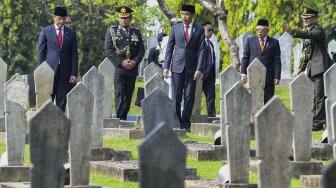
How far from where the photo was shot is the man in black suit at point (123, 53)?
2355cm

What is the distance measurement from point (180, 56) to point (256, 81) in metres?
1.23

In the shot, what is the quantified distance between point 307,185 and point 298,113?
78.2 inches

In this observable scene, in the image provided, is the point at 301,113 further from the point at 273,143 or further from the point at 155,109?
the point at 273,143

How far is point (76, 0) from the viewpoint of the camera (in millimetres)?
44875

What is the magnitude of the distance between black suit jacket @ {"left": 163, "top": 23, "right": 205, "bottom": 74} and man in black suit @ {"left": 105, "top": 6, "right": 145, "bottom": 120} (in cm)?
123

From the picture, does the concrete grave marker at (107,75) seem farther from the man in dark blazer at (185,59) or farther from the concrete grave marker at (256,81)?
the concrete grave marker at (256,81)

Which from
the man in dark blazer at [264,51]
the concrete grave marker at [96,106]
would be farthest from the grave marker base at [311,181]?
the man in dark blazer at [264,51]

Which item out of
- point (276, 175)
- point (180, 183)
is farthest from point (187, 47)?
point (180, 183)

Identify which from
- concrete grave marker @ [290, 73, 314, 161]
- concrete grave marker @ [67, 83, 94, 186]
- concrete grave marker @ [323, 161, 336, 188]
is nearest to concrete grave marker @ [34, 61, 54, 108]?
concrete grave marker @ [290, 73, 314, 161]

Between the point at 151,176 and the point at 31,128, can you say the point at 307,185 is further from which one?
the point at 151,176

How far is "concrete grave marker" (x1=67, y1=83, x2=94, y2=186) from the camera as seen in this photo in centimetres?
1379

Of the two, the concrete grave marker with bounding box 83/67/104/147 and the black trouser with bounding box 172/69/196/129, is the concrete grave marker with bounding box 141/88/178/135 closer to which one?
the concrete grave marker with bounding box 83/67/104/147

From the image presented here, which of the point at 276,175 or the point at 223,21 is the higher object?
the point at 223,21

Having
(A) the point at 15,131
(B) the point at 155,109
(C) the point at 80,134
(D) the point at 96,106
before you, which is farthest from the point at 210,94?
(B) the point at 155,109
